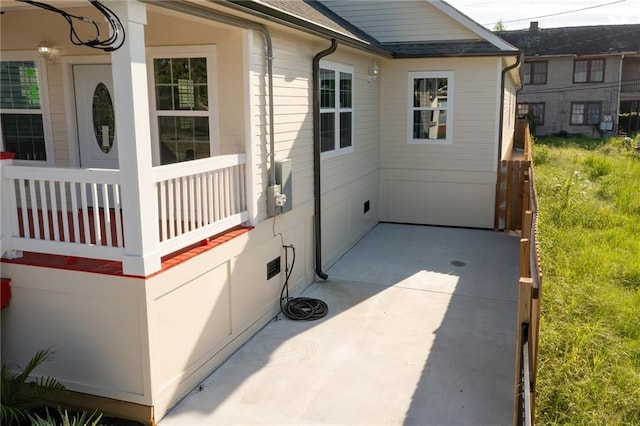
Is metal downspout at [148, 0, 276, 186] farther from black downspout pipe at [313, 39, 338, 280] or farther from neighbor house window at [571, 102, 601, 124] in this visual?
neighbor house window at [571, 102, 601, 124]

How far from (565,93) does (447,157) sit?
1100 inches

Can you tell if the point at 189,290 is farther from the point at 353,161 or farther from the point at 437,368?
the point at 353,161

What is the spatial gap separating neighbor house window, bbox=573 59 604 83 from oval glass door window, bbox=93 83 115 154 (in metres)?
34.6

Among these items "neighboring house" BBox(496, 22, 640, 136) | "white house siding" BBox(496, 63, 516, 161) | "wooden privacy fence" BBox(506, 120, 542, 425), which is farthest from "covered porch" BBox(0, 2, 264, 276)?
"neighboring house" BBox(496, 22, 640, 136)

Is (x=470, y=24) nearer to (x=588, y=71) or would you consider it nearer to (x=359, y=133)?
(x=359, y=133)

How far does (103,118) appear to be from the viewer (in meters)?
6.68

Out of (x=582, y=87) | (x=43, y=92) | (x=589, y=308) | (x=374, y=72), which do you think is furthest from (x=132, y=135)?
(x=582, y=87)

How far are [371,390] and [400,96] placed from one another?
7317 millimetres

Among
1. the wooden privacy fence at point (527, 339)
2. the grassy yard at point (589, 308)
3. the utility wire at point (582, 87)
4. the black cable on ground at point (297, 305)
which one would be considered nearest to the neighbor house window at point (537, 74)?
the utility wire at point (582, 87)

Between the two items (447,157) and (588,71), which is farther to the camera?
(588,71)

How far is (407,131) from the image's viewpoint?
36.5 ft

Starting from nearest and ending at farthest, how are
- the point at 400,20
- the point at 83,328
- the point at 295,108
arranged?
the point at 83,328 → the point at 295,108 → the point at 400,20

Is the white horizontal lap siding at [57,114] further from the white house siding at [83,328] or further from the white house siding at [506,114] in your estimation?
the white house siding at [506,114]

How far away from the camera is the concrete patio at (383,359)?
460cm
